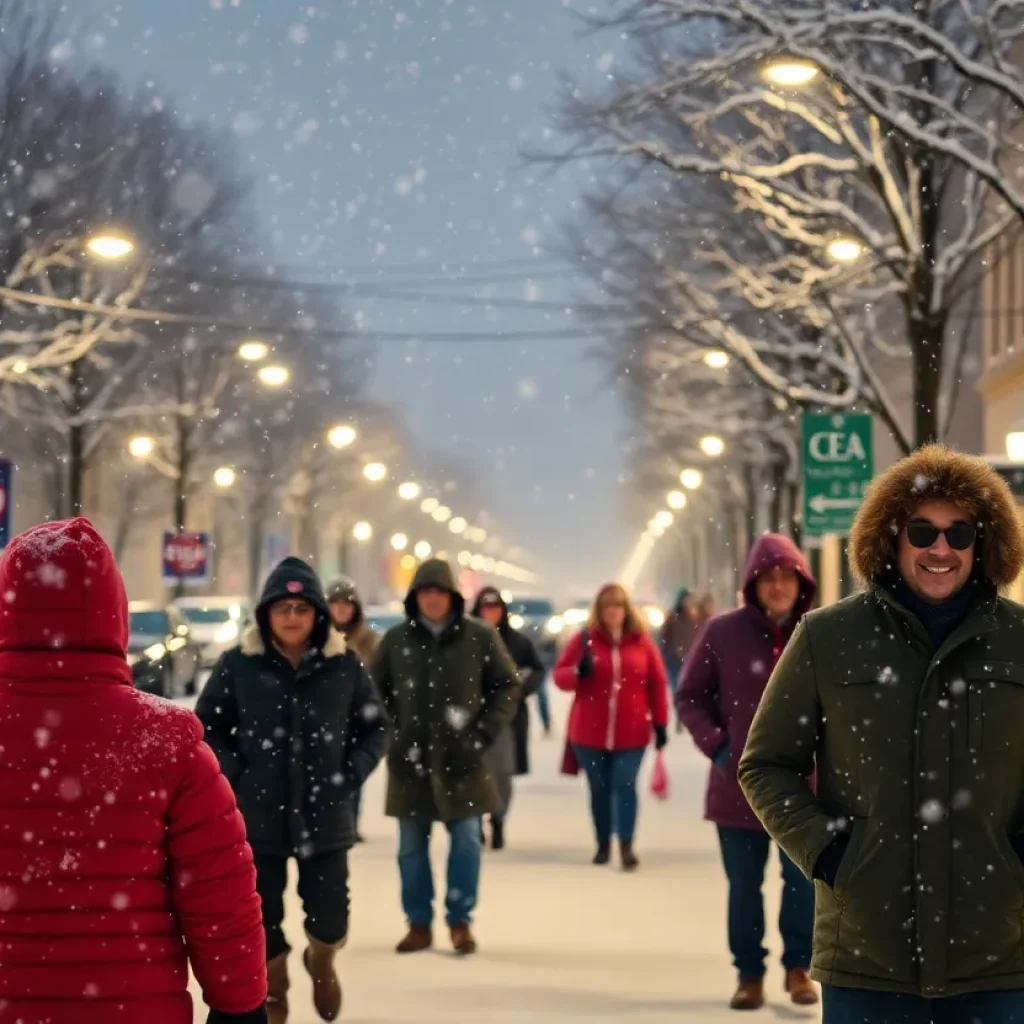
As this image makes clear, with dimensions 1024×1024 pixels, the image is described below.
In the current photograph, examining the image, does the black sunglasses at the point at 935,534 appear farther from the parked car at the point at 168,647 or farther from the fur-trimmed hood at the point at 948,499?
the parked car at the point at 168,647

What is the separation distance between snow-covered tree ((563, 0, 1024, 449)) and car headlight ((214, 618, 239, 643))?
13.0m

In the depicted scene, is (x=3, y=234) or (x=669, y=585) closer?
(x=3, y=234)

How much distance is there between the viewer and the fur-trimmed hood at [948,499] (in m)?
5.51

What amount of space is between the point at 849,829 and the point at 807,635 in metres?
0.42

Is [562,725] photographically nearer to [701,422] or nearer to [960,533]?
[701,422]

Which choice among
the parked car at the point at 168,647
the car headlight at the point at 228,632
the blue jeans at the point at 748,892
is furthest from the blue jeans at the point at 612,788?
the car headlight at the point at 228,632

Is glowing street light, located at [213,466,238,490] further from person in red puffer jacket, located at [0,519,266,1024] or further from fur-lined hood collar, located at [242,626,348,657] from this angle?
person in red puffer jacket, located at [0,519,266,1024]

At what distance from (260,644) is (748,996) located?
2.42 meters

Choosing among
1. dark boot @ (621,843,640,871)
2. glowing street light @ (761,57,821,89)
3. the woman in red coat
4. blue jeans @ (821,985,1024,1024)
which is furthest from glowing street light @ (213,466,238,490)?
blue jeans @ (821,985,1024,1024)

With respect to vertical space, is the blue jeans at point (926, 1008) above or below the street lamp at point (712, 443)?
below

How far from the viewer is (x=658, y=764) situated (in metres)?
19.1

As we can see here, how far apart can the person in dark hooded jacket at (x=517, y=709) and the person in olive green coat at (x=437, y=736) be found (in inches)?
167

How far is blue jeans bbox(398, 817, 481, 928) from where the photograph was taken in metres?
11.4

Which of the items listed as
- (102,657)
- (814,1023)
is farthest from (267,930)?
(102,657)
